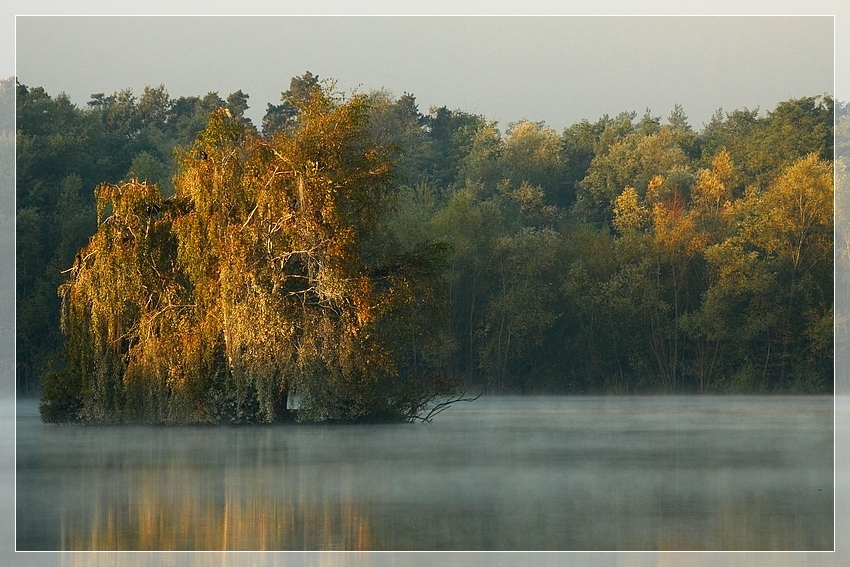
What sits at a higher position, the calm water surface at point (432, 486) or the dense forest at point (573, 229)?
the dense forest at point (573, 229)

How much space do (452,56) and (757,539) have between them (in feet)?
110

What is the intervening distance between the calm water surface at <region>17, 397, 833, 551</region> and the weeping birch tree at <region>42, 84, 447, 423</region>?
29.6 inches

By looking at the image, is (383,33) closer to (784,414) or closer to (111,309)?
(784,414)

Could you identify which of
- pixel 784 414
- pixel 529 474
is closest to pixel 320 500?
pixel 529 474

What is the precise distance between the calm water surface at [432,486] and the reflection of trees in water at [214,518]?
3 cm

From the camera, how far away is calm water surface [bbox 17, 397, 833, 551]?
1050cm

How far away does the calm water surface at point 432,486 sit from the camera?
10.5 meters

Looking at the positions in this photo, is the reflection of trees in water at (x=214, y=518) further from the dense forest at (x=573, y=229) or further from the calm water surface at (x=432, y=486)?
the dense forest at (x=573, y=229)

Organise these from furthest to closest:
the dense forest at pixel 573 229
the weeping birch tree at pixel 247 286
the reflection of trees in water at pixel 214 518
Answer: the dense forest at pixel 573 229
the weeping birch tree at pixel 247 286
the reflection of trees in water at pixel 214 518

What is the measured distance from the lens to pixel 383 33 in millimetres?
42781

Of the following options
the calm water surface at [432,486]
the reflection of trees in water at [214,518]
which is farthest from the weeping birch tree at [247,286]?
the reflection of trees in water at [214,518]

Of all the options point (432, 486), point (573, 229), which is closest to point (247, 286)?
point (432, 486)

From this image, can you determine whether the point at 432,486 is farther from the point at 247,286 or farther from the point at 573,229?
the point at 573,229

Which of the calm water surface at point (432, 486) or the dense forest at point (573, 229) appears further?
the dense forest at point (573, 229)
